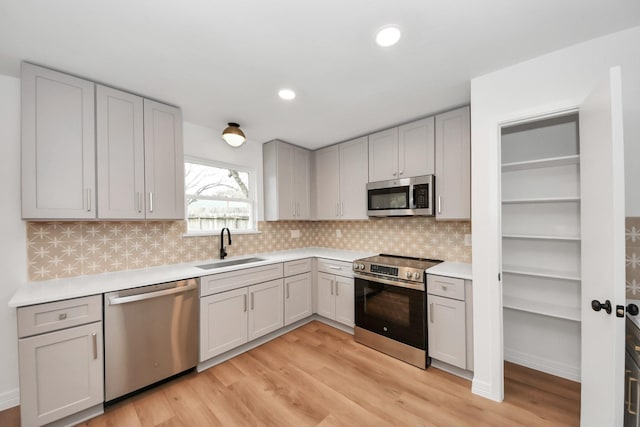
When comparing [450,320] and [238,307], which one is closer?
[450,320]

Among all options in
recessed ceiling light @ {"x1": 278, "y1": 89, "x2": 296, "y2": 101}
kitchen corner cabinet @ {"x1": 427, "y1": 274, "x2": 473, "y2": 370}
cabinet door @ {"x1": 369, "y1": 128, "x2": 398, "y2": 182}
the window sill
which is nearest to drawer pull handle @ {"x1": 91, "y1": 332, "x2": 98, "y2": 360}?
the window sill

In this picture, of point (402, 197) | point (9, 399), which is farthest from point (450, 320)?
point (9, 399)

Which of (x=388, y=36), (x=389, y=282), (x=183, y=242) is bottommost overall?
(x=389, y=282)

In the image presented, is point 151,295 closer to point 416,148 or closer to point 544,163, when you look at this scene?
point 416,148

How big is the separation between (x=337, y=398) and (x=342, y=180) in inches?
96.0

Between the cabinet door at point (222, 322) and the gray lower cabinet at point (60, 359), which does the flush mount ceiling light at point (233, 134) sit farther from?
the gray lower cabinet at point (60, 359)

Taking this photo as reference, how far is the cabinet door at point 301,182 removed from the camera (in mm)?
3594

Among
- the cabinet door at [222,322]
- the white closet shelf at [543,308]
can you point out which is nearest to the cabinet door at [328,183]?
the cabinet door at [222,322]

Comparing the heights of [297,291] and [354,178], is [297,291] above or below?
below

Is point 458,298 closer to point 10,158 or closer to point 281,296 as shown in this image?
point 281,296

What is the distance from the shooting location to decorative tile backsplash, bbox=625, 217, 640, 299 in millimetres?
1502

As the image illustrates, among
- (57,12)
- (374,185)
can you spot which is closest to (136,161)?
(57,12)

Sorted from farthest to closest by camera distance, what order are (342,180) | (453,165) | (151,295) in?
(342,180)
(453,165)
(151,295)

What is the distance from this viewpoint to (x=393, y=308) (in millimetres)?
2475
